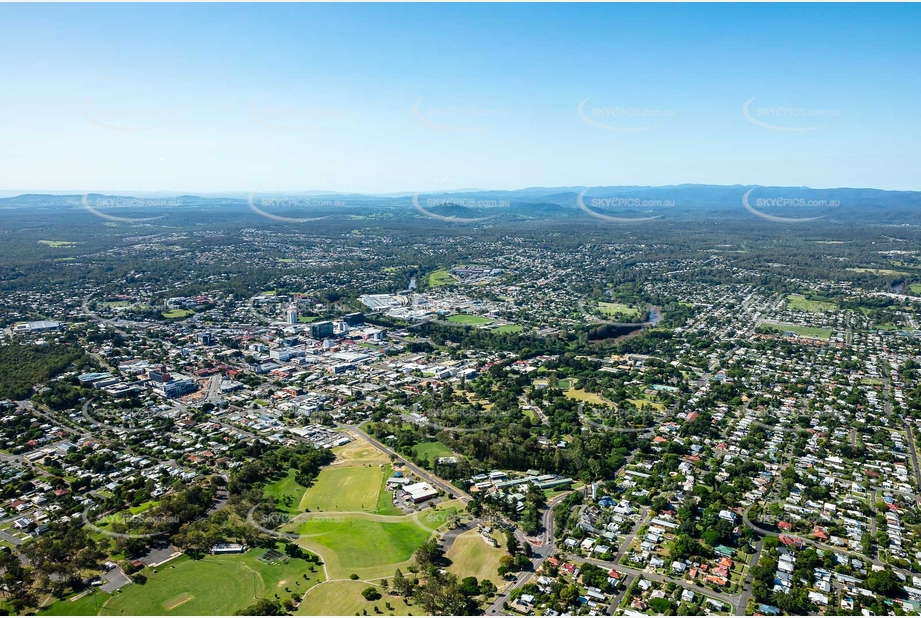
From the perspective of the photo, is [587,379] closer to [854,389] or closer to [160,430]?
[854,389]

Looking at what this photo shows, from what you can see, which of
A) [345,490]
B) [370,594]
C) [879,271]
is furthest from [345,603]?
[879,271]

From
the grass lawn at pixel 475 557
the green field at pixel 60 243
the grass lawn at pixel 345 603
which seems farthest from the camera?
the green field at pixel 60 243

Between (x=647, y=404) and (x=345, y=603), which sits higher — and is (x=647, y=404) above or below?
above

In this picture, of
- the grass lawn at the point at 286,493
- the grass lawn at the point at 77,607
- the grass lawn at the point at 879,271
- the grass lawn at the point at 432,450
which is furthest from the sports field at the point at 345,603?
the grass lawn at the point at 879,271

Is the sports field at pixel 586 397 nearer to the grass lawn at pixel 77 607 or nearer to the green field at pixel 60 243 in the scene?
the grass lawn at pixel 77 607

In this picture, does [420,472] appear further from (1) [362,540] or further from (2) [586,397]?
(2) [586,397]

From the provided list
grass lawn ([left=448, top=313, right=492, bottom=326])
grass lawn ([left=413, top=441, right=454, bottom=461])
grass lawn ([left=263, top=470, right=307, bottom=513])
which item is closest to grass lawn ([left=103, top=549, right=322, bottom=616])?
grass lawn ([left=263, top=470, right=307, bottom=513])

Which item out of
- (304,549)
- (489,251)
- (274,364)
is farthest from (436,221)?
(304,549)
